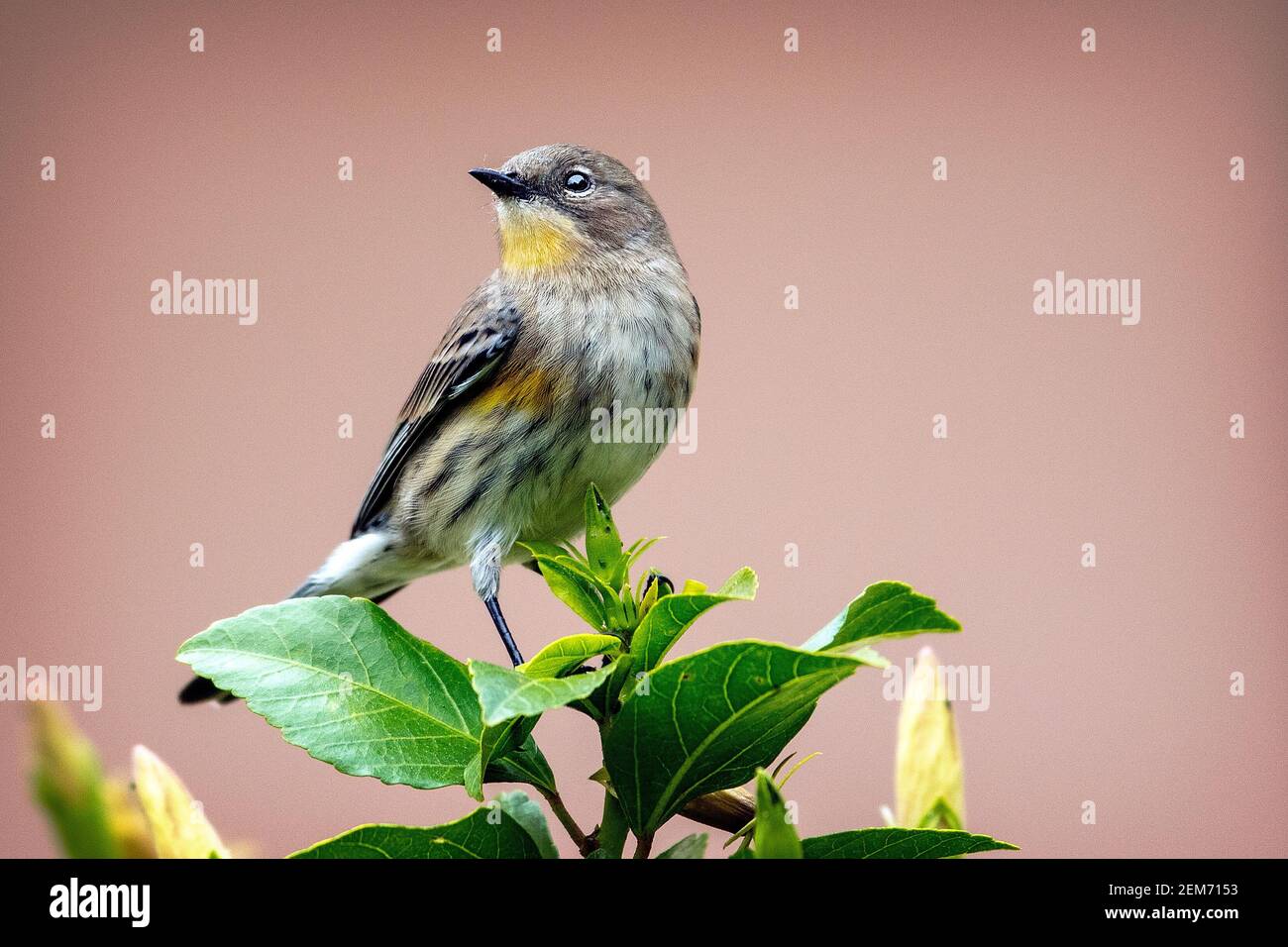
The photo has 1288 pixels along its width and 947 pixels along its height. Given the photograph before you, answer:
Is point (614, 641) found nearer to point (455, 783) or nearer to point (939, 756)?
point (455, 783)

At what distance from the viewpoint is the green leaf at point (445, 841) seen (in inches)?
34.4

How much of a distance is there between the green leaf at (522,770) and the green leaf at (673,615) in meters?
0.15

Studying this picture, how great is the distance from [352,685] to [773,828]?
441 millimetres

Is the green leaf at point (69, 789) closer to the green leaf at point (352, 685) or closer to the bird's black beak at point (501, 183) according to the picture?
the green leaf at point (352, 685)

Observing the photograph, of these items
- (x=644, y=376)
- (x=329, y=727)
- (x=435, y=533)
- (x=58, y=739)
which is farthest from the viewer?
(x=435, y=533)

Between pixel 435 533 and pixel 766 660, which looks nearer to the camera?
pixel 766 660

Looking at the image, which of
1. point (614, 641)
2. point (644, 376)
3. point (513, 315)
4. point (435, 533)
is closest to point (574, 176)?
point (513, 315)

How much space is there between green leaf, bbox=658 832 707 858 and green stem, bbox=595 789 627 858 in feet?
0.20

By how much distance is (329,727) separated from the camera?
100 centimetres

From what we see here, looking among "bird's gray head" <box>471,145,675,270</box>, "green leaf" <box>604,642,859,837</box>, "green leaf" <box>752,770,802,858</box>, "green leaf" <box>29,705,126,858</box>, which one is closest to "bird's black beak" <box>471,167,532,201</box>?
"bird's gray head" <box>471,145,675,270</box>

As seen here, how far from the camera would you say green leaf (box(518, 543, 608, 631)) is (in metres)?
1.09

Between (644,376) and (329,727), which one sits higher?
(644,376)

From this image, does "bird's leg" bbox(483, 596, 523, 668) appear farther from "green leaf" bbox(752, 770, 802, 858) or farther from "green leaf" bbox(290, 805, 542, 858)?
"green leaf" bbox(752, 770, 802, 858)
